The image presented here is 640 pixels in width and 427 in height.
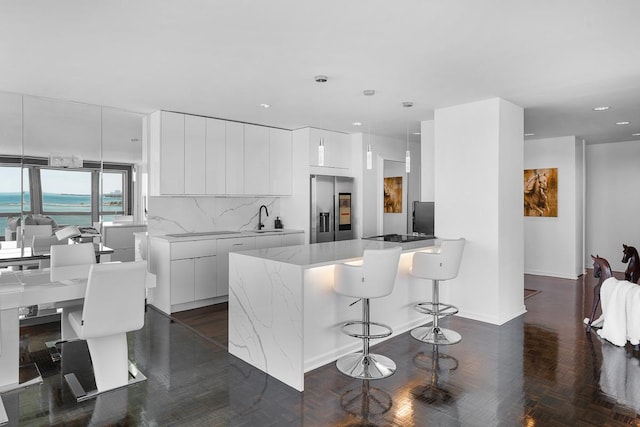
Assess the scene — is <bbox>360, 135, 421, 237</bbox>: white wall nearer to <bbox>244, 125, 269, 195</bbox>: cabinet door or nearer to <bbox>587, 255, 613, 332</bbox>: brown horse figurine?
<bbox>244, 125, 269, 195</bbox>: cabinet door

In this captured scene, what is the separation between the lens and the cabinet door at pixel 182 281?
5.02m

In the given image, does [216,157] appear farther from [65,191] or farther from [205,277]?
[65,191]

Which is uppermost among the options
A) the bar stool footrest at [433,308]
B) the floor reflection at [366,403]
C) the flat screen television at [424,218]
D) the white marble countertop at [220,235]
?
the flat screen television at [424,218]

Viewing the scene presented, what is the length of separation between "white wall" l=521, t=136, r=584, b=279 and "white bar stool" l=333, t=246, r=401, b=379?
546 cm

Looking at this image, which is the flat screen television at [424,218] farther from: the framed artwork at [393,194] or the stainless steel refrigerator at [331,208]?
the framed artwork at [393,194]

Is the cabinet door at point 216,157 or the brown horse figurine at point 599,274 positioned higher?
the cabinet door at point 216,157

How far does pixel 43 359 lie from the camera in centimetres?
359

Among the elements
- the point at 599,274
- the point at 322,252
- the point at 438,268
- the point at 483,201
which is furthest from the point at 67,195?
the point at 599,274

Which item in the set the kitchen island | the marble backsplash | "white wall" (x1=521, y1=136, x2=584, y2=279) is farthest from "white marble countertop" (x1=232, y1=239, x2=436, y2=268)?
"white wall" (x1=521, y1=136, x2=584, y2=279)

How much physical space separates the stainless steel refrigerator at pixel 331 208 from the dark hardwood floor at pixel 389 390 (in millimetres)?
2548

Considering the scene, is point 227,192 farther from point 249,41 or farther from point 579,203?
point 579,203

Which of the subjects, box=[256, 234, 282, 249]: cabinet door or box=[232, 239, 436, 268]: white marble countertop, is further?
box=[256, 234, 282, 249]: cabinet door

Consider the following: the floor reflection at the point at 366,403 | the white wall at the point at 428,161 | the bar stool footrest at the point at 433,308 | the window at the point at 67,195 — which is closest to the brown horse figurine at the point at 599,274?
the bar stool footrest at the point at 433,308

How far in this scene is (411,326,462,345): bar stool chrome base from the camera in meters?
4.03
